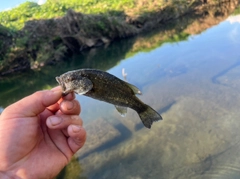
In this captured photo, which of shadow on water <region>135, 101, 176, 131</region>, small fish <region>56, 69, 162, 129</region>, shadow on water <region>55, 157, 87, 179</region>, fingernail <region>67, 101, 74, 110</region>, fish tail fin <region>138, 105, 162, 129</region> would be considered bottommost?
shadow on water <region>135, 101, 176, 131</region>

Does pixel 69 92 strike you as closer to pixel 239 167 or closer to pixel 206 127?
pixel 239 167

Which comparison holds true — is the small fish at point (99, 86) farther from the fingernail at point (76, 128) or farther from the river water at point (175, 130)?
the river water at point (175, 130)

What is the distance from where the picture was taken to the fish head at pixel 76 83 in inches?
103

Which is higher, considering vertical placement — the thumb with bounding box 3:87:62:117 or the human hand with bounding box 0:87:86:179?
the thumb with bounding box 3:87:62:117

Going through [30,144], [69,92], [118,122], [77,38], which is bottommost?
[77,38]

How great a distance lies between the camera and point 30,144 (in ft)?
10.6

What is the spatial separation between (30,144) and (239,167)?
6107 mm

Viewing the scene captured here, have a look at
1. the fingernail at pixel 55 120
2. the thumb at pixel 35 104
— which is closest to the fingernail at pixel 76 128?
the fingernail at pixel 55 120

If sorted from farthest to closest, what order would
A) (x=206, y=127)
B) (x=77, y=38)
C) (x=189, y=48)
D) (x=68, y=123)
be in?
(x=77, y=38)
(x=189, y=48)
(x=206, y=127)
(x=68, y=123)

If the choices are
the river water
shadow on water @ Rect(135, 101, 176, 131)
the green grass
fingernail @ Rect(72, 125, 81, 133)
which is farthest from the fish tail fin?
the green grass

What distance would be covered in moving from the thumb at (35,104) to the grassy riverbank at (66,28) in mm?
27228

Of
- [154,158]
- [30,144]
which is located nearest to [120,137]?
[154,158]

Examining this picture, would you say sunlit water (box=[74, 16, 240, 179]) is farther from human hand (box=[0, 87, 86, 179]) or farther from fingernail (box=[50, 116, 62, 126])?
fingernail (box=[50, 116, 62, 126])

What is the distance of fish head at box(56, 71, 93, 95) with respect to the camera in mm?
2604
